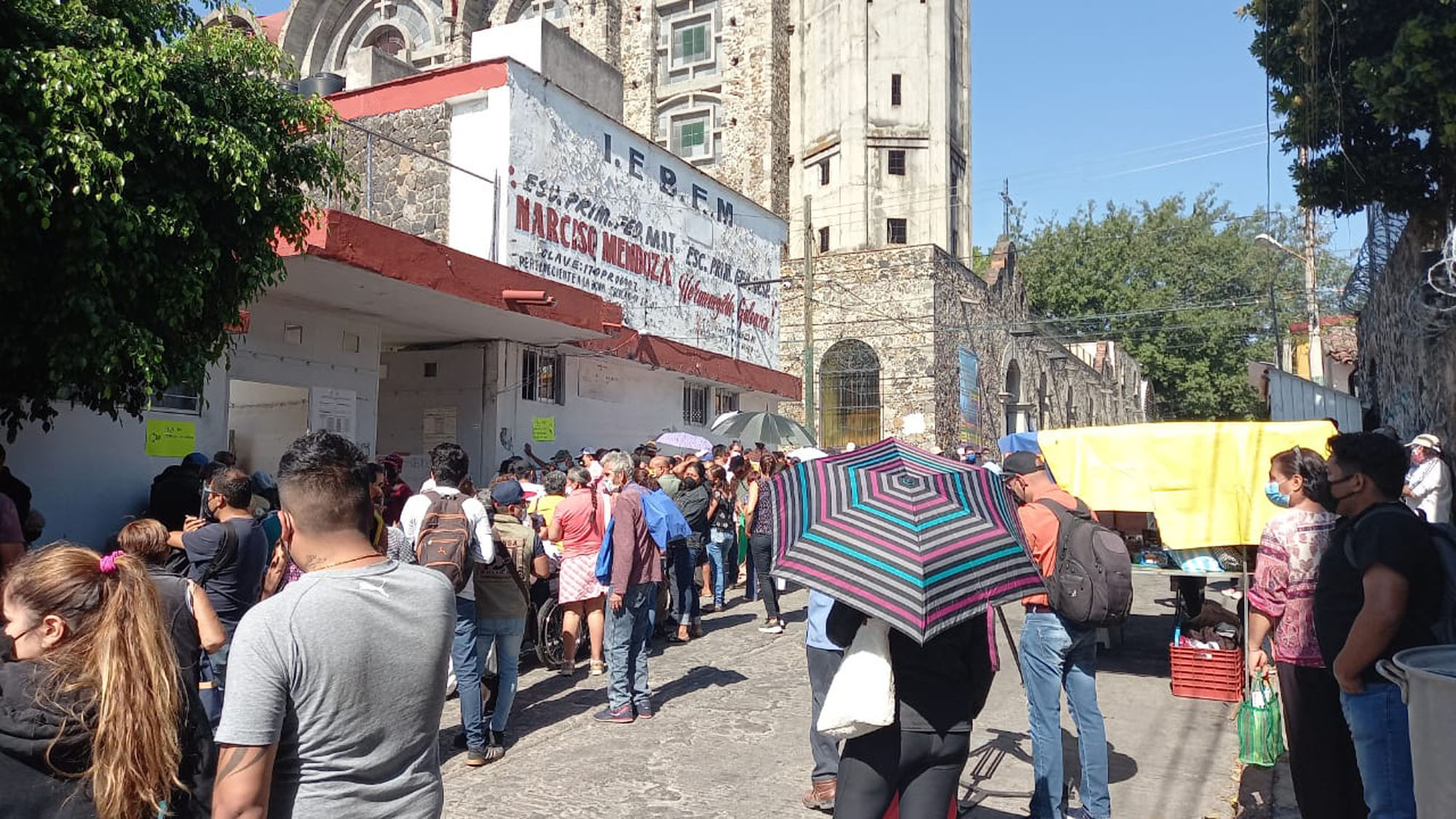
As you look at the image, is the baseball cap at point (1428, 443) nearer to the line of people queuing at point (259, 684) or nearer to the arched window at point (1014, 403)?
the line of people queuing at point (259, 684)

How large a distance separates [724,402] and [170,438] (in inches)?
533

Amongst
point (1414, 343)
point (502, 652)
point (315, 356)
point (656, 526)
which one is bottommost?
point (502, 652)

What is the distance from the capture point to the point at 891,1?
36.6 metres

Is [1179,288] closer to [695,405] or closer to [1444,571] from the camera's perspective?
[695,405]

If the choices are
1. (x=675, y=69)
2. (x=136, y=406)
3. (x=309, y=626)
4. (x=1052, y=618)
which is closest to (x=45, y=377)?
(x=136, y=406)

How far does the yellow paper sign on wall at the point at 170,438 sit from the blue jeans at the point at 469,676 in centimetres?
523

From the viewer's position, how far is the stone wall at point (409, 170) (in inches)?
672

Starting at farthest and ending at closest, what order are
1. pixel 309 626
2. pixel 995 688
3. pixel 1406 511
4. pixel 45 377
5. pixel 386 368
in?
pixel 386 368 < pixel 995 688 < pixel 45 377 < pixel 1406 511 < pixel 309 626

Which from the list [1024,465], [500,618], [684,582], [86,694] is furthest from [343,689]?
[684,582]

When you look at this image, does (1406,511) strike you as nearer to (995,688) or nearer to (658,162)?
(995,688)

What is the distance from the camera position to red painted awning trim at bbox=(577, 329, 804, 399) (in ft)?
54.0

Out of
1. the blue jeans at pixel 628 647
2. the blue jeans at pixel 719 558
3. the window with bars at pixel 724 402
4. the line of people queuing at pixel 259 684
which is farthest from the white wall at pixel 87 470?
the window with bars at pixel 724 402

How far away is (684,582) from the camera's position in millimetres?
10539

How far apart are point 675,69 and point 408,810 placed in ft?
124
